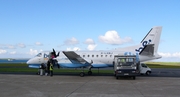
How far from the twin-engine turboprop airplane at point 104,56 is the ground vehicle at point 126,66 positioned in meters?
3.08

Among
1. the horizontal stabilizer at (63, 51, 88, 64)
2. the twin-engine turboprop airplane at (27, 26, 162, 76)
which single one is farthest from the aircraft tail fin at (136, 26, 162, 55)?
the horizontal stabilizer at (63, 51, 88, 64)

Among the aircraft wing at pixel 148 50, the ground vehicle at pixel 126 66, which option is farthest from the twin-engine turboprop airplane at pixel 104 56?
the ground vehicle at pixel 126 66

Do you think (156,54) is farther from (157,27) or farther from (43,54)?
(43,54)

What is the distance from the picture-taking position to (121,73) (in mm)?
22125

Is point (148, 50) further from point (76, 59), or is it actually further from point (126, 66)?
point (76, 59)

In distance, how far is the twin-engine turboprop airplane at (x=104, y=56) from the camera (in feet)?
87.5

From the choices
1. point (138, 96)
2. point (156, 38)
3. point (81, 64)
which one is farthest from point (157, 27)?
point (138, 96)

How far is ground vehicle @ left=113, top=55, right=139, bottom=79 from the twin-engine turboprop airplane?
3.08 metres

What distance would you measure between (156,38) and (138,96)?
59.0ft

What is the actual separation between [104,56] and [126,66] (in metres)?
5.69

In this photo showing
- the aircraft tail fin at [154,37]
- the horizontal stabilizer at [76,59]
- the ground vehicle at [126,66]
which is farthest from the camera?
the aircraft tail fin at [154,37]

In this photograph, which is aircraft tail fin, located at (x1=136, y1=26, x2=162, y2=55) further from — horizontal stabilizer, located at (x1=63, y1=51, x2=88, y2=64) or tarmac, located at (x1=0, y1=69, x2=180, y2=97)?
tarmac, located at (x1=0, y1=69, x2=180, y2=97)

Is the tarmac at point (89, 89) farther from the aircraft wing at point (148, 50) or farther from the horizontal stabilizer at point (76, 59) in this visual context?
the horizontal stabilizer at point (76, 59)

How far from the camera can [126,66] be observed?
75.9ft
